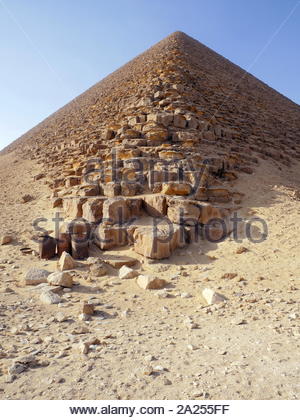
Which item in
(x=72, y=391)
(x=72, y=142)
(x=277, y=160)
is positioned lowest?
(x=72, y=391)

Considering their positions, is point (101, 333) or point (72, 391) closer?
point (72, 391)

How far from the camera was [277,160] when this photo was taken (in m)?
8.59

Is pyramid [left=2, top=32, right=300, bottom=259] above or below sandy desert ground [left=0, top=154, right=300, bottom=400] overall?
above

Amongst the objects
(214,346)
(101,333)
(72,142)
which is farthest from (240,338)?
(72,142)

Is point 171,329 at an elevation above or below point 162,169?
below

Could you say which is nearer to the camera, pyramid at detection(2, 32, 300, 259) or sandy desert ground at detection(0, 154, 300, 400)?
sandy desert ground at detection(0, 154, 300, 400)

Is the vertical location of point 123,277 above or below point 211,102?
below

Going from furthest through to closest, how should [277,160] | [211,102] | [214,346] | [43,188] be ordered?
[211,102]
[277,160]
[43,188]
[214,346]

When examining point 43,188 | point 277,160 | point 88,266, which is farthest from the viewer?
point 277,160

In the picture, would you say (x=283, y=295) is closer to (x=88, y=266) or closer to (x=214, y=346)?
(x=214, y=346)

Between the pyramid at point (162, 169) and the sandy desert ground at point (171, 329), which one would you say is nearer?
the sandy desert ground at point (171, 329)

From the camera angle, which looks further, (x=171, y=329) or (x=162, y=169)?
(x=162, y=169)

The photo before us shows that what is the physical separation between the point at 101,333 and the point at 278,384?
58.8 inches

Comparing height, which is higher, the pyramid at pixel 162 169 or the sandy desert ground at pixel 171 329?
the pyramid at pixel 162 169
